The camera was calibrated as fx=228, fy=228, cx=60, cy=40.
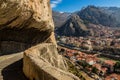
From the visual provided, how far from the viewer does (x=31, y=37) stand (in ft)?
52.5

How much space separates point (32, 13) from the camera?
12203 mm

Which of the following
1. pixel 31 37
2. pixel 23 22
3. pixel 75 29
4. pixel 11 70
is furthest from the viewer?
pixel 75 29

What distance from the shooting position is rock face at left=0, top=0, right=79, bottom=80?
22.3ft

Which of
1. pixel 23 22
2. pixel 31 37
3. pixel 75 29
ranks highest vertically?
pixel 23 22

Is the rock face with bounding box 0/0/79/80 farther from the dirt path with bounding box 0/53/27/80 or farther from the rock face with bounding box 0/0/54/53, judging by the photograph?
the dirt path with bounding box 0/53/27/80

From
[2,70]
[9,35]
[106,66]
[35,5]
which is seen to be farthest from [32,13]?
[106,66]

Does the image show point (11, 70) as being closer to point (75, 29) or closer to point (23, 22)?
point (23, 22)

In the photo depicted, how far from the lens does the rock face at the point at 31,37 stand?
6.80 metres

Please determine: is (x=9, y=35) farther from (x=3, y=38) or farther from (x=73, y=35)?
(x=73, y=35)

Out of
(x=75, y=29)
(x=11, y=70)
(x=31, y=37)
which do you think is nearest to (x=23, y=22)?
(x=31, y=37)

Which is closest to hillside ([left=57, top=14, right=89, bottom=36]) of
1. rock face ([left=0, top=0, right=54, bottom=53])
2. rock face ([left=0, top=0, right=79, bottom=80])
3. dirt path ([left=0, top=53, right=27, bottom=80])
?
rock face ([left=0, top=0, right=79, bottom=80])

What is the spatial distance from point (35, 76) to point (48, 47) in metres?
4.78

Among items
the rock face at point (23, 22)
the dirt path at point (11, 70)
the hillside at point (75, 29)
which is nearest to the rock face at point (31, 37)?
the rock face at point (23, 22)

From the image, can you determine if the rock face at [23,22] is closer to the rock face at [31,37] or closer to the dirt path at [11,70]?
the rock face at [31,37]
